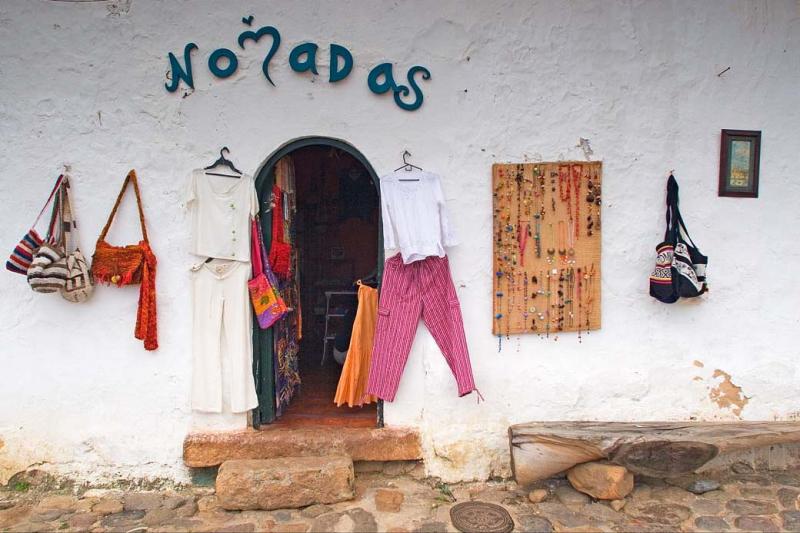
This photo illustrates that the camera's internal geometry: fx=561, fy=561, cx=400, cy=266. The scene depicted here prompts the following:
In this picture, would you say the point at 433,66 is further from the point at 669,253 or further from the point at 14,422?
the point at 14,422

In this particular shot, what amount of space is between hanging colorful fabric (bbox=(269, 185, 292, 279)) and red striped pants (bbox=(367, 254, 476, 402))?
766 mm

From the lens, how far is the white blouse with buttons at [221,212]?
12.7 feet

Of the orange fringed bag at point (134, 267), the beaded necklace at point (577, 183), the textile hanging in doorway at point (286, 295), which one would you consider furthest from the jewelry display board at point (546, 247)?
the orange fringed bag at point (134, 267)

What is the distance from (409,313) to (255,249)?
1172 mm

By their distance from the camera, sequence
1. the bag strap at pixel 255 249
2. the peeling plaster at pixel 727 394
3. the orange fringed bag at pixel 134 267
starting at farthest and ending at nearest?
the peeling plaster at pixel 727 394, the bag strap at pixel 255 249, the orange fringed bag at pixel 134 267

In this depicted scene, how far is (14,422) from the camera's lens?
393 centimetres

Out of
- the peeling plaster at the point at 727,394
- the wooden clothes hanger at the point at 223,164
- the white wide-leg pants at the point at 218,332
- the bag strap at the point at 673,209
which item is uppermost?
the wooden clothes hanger at the point at 223,164

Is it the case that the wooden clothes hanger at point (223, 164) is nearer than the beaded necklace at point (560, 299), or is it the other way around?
the wooden clothes hanger at point (223, 164)

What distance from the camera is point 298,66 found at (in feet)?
12.6

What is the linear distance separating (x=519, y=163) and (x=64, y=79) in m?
3.20

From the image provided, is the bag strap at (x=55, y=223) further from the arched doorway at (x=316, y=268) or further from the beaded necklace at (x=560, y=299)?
the beaded necklace at (x=560, y=299)

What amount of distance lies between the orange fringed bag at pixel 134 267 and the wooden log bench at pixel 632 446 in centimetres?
263

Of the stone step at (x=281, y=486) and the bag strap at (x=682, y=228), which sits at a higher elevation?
the bag strap at (x=682, y=228)

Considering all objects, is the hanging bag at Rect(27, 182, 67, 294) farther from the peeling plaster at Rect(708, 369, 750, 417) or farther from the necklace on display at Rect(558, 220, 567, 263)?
the peeling plaster at Rect(708, 369, 750, 417)
